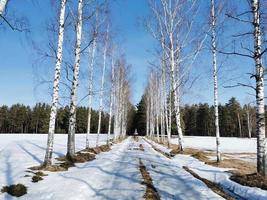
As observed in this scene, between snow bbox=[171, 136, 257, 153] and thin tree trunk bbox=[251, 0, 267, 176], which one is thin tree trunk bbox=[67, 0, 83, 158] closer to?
thin tree trunk bbox=[251, 0, 267, 176]

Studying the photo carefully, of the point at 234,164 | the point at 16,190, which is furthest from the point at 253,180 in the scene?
the point at 234,164

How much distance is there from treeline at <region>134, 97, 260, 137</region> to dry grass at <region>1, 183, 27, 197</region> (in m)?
100

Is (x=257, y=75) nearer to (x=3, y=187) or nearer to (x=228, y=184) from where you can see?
(x=228, y=184)

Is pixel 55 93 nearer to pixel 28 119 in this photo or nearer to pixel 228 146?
pixel 228 146

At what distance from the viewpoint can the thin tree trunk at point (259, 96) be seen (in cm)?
1120

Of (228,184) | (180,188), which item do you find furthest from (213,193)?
(228,184)

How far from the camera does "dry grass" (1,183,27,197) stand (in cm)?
834

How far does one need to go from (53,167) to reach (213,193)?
6598 millimetres

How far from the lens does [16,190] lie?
27.8 feet

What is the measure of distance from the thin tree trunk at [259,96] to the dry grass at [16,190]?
7749mm

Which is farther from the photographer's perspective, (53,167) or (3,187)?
(53,167)

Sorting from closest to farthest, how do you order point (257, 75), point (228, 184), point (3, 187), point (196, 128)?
point (3, 187) → point (228, 184) → point (257, 75) → point (196, 128)

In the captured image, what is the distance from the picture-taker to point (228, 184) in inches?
426

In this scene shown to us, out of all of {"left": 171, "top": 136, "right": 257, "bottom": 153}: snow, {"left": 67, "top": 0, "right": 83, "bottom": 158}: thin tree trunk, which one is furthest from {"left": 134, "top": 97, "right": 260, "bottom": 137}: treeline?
{"left": 67, "top": 0, "right": 83, "bottom": 158}: thin tree trunk
